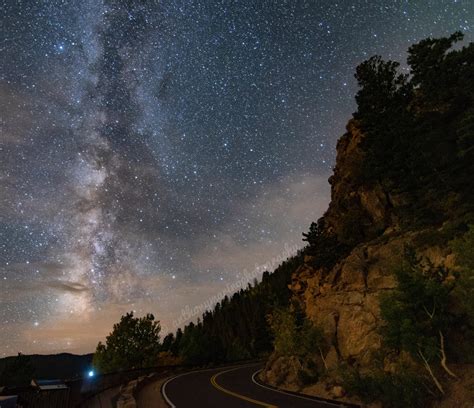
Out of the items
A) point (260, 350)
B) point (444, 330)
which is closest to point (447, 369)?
point (444, 330)

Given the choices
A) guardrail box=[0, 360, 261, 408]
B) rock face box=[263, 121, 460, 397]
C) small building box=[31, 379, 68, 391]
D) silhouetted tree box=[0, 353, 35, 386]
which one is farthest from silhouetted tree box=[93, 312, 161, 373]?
small building box=[31, 379, 68, 391]

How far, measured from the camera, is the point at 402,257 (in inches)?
802

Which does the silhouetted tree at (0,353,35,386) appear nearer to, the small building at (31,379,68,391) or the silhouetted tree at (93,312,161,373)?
the silhouetted tree at (93,312,161,373)

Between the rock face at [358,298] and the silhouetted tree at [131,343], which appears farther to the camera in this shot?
the silhouetted tree at [131,343]

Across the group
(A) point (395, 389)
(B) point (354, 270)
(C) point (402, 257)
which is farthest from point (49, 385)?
(B) point (354, 270)

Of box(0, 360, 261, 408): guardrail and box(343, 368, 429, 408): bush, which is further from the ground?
box(0, 360, 261, 408): guardrail

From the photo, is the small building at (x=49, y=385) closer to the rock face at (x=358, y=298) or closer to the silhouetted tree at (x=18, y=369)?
the rock face at (x=358, y=298)

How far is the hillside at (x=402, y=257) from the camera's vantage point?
49.9 feet

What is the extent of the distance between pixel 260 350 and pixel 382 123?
2705 inches

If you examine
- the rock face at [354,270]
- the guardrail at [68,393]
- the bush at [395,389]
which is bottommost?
the bush at [395,389]

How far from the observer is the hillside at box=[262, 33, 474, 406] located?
1520 cm

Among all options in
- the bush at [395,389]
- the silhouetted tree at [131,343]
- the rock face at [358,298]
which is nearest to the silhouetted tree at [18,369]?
the silhouetted tree at [131,343]

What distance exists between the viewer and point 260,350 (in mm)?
85125

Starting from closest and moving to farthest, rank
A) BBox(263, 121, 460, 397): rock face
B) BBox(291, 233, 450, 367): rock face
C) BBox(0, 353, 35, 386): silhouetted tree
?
1. BBox(291, 233, 450, 367): rock face
2. BBox(263, 121, 460, 397): rock face
3. BBox(0, 353, 35, 386): silhouetted tree
